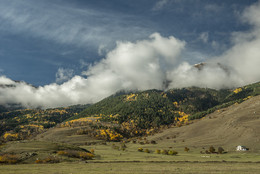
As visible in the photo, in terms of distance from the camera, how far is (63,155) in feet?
226

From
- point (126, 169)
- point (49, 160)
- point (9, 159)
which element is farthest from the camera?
point (49, 160)

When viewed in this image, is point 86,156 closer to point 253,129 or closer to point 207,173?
point 207,173

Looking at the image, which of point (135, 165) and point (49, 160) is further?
point (49, 160)

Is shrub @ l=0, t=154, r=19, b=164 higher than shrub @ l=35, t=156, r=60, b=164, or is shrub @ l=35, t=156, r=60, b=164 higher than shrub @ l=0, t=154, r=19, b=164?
shrub @ l=0, t=154, r=19, b=164

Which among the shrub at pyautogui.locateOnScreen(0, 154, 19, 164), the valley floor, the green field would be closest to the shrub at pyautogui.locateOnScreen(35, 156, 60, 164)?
the green field

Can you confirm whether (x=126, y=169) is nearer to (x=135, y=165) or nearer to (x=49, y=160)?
(x=135, y=165)

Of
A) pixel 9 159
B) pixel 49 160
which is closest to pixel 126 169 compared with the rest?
pixel 49 160

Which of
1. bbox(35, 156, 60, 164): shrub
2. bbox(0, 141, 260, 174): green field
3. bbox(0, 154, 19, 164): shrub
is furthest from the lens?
bbox(35, 156, 60, 164): shrub

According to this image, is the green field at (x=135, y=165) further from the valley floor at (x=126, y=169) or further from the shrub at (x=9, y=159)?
the shrub at (x=9, y=159)

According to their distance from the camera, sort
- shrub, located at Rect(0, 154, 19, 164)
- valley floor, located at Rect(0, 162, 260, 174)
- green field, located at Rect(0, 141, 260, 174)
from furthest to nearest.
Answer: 1. shrub, located at Rect(0, 154, 19, 164)
2. green field, located at Rect(0, 141, 260, 174)
3. valley floor, located at Rect(0, 162, 260, 174)

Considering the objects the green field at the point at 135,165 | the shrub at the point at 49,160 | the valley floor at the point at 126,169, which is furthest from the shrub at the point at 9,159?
the valley floor at the point at 126,169

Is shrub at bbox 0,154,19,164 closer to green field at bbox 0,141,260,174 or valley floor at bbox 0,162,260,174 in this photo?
green field at bbox 0,141,260,174

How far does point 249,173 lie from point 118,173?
25.5 m

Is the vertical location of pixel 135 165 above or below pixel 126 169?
below
